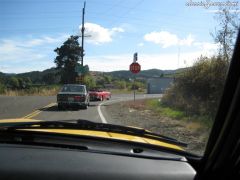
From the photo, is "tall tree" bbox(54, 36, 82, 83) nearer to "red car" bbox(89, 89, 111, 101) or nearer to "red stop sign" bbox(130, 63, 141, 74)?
"red car" bbox(89, 89, 111, 101)

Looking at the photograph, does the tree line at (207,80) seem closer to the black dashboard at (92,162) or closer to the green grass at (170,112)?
the green grass at (170,112)

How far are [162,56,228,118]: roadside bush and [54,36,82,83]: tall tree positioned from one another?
68.6m

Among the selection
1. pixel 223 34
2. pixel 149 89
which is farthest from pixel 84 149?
pixel 149 89

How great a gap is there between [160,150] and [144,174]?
0.40m

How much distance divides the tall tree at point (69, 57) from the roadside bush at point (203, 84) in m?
68.6

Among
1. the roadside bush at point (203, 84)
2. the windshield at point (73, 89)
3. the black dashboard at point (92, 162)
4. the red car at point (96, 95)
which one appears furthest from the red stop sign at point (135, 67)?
the black dashboard at point (92, 162)

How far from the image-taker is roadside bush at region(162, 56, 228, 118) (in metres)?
18.8

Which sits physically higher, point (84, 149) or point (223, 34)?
point (223, 34)

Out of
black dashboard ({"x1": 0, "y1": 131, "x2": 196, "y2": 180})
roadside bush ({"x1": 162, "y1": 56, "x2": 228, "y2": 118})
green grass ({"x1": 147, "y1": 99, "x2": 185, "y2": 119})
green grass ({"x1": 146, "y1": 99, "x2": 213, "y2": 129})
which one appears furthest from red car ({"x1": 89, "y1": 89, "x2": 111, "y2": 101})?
black dashboard ({"x1": 0, "y1": 131, "x2": 196, "y2": 180})

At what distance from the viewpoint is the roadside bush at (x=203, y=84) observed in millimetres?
18766

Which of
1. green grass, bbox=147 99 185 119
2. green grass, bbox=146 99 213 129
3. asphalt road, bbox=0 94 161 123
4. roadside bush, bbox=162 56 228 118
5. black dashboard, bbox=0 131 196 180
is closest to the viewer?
black dashboard, bbox=0 131 196 180

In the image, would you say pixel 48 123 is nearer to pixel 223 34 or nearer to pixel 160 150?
pixel 160 150

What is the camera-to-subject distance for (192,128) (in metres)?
16.1

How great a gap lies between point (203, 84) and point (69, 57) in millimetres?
74287
